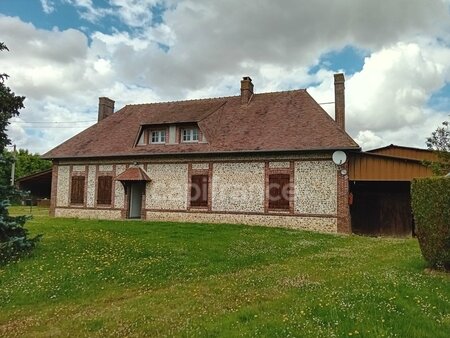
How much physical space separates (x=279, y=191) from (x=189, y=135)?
625cm

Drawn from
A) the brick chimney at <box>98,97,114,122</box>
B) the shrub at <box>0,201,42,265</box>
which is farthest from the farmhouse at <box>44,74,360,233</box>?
the shrub at <box>0,201,42,265</box>

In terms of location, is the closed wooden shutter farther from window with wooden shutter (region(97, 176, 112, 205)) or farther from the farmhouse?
window with wooden shutter (region(97, 176, 112, 205))

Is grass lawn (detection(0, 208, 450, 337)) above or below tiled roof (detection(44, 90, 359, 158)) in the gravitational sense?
below

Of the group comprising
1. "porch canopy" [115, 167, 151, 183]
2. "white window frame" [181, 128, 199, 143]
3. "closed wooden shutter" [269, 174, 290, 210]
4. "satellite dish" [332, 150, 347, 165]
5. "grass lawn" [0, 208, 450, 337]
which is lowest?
"grass lawn" [0, 208, 450, 337]

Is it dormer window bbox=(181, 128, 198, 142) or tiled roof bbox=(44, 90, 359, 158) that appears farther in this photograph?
dormer window bbox=(181, 128, 198, 142)

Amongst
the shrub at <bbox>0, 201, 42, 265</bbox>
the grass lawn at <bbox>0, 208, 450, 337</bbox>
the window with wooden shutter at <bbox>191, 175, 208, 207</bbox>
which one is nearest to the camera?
the grass lawn at <bbox>0, 208, 450, 337</bbox>

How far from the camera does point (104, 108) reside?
2891 cm

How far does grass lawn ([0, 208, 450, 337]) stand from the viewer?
5539 mm

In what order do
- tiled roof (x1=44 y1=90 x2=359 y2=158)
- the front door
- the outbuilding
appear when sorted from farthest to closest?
the front door, tiled roof (x1=44 y1=90 x2=359 y2=158), the outbuilding

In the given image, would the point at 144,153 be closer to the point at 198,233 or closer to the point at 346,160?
the point at 198,233

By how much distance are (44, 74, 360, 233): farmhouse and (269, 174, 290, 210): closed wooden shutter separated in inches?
1.9

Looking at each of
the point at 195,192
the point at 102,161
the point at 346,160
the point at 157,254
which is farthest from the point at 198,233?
the point at 102,161

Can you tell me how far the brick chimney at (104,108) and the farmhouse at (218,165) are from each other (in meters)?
1.92

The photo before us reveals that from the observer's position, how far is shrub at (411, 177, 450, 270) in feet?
26.9
